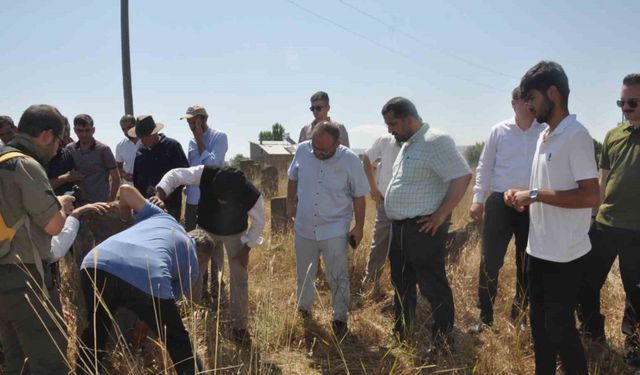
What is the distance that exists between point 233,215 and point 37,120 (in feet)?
5.32

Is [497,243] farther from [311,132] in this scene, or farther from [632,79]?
[311,132]

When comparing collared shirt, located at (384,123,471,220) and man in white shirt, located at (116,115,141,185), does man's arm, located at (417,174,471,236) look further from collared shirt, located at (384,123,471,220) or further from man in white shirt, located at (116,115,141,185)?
man in white shirt, located at (116,115,141,185)

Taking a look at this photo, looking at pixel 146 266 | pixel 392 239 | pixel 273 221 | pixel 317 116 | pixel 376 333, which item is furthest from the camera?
pixel 273 221

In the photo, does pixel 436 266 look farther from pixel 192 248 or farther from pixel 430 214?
pixel 192 248

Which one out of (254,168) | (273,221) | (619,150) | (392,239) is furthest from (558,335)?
(254,168)

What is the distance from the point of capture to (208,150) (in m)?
5.19

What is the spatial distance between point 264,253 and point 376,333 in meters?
2.17

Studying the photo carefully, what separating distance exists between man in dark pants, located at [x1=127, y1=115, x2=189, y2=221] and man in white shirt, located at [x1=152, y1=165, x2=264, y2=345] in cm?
89

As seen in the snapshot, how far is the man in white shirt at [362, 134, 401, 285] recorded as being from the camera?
189 inches

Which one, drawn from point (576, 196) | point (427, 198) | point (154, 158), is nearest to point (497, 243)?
point (427, 198)

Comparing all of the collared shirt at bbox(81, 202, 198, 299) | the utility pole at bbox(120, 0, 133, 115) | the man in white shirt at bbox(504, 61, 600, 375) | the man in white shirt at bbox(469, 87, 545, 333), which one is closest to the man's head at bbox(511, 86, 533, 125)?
the man in white shirt at bbox(469, 87, 545, 333)

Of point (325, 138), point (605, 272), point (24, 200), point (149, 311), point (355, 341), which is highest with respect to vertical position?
point (325, 138)

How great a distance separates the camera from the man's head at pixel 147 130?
15.2ft

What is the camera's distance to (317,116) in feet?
17.9
